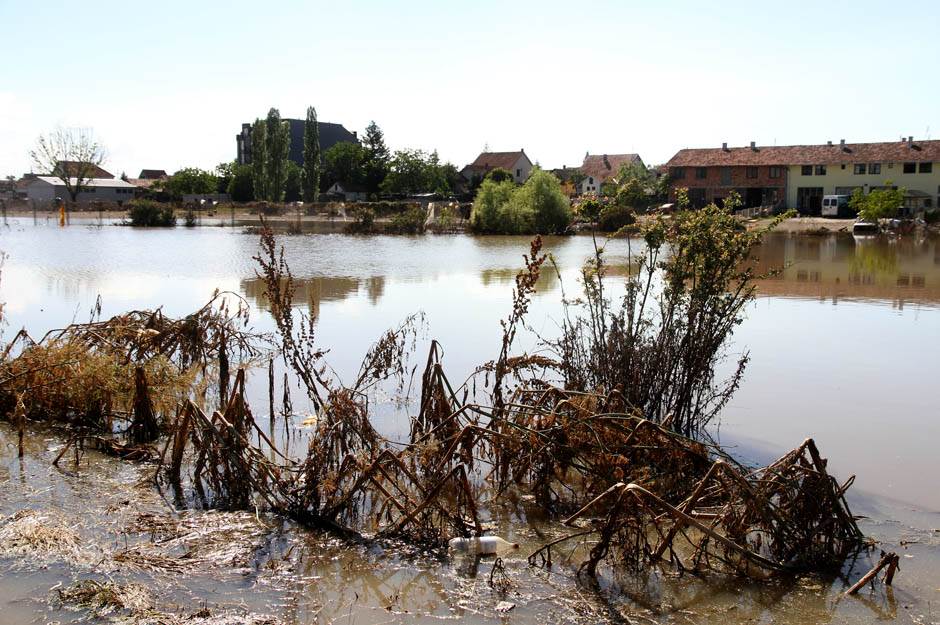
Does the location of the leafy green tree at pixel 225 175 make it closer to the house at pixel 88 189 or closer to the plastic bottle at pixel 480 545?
the house at pixel 88 189

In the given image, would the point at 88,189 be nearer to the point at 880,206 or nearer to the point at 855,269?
the point at 880,206

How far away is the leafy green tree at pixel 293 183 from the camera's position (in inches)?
3538

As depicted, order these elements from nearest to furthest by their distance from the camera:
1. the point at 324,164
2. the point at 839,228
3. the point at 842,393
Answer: the point at 842,393
the point at 839,228
the point at 324,164

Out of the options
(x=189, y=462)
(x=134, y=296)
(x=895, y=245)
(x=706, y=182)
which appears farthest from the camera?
(x=706, y=182)

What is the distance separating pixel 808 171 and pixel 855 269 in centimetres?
4654

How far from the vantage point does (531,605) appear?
5207mm

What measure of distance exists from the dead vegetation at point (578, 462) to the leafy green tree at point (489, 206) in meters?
48.8

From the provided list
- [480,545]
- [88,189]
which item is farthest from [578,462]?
[88,189]

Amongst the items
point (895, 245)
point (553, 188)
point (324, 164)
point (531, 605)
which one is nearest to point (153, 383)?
point (531, 605)

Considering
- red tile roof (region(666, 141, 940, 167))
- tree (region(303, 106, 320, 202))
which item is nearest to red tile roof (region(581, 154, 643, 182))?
red tile roof (region(666, 141, 940, 167))

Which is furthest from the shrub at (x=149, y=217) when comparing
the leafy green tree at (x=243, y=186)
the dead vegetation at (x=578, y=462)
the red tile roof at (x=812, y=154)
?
the dead vegetation at (x=578, y=462)

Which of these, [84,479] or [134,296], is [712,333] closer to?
[84,479]

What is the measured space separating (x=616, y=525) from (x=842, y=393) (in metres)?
7.21

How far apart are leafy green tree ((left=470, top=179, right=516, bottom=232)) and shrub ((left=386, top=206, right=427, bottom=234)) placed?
3888 millimetres
